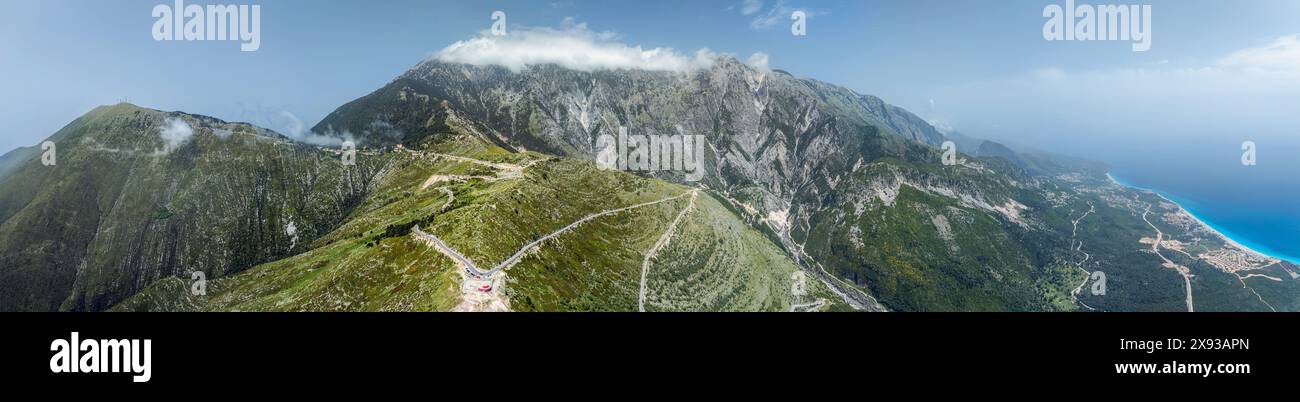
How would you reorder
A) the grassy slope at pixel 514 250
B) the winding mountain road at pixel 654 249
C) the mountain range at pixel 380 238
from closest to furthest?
the grassy slope at pixel 514 250, the mountain range at pixel 380 238, the winding mountain road at pixel 654 249

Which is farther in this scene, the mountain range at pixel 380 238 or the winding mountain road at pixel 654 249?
the winding mountain road at pixel 654 249

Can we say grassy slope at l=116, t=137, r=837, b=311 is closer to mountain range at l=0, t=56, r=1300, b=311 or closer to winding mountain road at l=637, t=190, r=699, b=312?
mountain range at l=0, t=56, r=1300, b=311

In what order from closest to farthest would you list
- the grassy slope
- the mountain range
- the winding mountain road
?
the grassy slope < the mountain range < the winding mountain road

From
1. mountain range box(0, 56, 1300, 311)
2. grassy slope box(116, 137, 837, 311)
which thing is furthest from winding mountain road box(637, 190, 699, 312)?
grassy slope box(116, 137, 837, 311)

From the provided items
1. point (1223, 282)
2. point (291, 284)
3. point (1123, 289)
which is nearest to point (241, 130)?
point (291, 284)

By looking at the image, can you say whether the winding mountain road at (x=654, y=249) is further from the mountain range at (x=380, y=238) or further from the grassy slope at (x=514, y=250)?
the grassy slope at (x=514, y=250)

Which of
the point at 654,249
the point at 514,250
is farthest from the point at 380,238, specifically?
the point at 654,249

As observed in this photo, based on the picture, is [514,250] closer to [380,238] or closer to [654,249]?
[380,238]

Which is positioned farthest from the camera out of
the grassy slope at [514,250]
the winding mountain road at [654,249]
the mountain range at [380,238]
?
the winding mountain road at [654,249]

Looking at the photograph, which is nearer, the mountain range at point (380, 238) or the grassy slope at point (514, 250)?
the grassy slope at point (514, 250)

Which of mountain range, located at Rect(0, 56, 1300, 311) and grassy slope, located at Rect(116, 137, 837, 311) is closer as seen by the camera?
grassy slope, located at Rect(116, 137, 837, 311)

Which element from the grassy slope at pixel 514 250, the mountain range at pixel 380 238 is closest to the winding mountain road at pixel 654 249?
the mountain range at pixel 380 238
